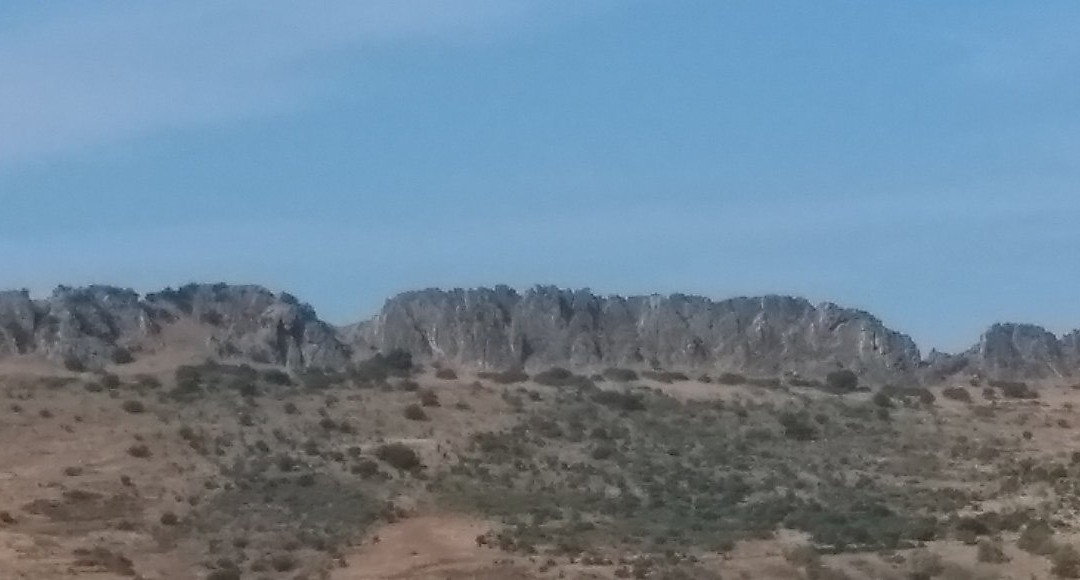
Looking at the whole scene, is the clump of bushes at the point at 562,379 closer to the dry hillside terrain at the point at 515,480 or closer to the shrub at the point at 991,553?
the dry hillside terrain at the point at 515,480

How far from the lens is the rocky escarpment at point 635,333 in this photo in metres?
73.1

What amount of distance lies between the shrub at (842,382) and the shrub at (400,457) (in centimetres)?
2400

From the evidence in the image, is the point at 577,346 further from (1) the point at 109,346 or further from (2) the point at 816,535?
(2) the point at 816,535

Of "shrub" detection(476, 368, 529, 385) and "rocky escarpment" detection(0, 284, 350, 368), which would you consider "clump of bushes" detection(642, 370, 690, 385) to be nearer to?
"shrub" detection(476, 368, 529, 385)

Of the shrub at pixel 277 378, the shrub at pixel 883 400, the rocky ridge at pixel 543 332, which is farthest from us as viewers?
the rocky ridge at pixel 543 332

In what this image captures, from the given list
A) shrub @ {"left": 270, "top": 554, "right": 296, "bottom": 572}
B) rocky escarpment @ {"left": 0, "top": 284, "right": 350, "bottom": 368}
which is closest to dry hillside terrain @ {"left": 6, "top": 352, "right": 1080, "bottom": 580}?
shrub @ {"left": 270, "top": 554, "right": 296, "bottom": 572}

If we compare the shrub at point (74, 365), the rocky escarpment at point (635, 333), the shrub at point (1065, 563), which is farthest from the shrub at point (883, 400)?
the shrub at point (74, 365)

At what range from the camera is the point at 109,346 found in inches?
2603

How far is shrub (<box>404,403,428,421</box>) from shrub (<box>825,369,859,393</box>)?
19.6 m

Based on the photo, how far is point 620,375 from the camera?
63.6 meters

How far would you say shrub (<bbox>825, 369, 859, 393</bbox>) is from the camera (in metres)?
61.0

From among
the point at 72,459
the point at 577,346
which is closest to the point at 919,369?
the point at 577,346

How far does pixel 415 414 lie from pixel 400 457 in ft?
22.1

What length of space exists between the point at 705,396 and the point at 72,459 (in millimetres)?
24613
